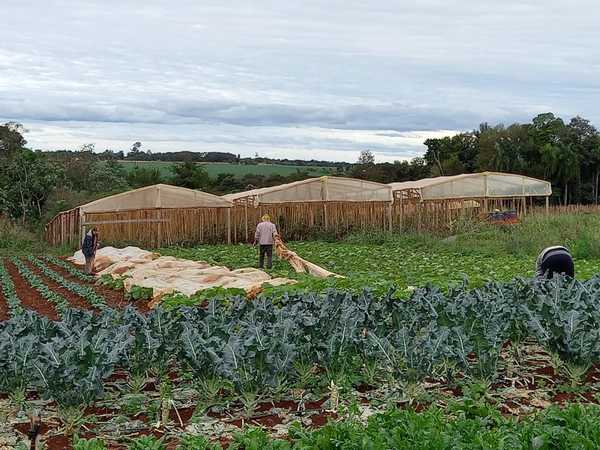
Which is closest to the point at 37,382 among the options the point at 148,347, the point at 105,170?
the point at 148,347

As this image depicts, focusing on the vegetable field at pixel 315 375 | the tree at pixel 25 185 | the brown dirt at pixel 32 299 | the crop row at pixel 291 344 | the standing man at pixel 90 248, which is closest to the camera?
the vegetable field at pixel 315 375

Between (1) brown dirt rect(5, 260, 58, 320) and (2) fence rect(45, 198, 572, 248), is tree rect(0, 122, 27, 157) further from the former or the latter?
(1) brown dirt rect(5, 260, 58, 320)

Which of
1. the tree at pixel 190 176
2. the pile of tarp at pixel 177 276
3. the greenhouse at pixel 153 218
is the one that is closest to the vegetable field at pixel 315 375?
the pile of tarp at pixel 177 276

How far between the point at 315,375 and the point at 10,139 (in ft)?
116

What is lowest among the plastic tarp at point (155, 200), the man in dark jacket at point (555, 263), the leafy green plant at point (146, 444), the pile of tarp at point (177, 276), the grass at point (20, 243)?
the grass at point (20, 243)

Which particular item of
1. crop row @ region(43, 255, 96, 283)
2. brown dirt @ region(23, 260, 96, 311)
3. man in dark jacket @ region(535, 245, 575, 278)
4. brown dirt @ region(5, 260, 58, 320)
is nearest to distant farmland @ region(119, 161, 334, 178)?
crop row @ region(43, 255, 96, 283)

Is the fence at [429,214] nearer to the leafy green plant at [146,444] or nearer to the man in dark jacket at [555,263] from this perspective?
the man in dark jacket at [555,263]

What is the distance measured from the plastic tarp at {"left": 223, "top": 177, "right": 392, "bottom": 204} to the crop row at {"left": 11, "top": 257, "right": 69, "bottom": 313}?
344 inches

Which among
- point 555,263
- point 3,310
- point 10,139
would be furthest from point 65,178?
point 555,263

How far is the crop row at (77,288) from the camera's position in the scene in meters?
Answer: 10.8

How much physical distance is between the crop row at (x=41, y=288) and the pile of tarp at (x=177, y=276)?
1.07 m

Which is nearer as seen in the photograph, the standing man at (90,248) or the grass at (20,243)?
the standing man at (90,248)

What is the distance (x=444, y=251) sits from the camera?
19625 mm

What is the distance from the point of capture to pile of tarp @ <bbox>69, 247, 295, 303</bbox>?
35.7 feet
